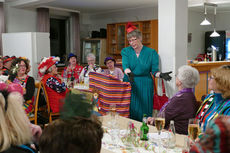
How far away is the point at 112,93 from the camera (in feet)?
10.7

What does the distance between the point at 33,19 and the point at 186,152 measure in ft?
25.3

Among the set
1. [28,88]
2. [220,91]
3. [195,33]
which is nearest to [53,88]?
[28,88]

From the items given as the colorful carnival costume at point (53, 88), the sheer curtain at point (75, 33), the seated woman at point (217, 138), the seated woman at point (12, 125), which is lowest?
the colorful carnival costume at point (53, 88)

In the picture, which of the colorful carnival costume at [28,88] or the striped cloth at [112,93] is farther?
the colorful carnival costume at [28,88]

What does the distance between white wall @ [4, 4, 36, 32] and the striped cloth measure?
530 centimetres

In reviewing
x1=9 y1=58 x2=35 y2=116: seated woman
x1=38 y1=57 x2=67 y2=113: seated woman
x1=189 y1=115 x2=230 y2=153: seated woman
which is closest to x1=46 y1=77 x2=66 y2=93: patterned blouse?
x1=38 y1=57 x2=67 y2=113: seated woman

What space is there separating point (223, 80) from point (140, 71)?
5.46ft

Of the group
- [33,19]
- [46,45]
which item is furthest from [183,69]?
[33,19]

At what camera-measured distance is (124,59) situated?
354cm

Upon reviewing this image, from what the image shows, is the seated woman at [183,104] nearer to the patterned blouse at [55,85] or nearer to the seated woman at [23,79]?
the patterned blouse at [55,85]

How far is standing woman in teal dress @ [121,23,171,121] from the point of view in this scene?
3.44 meters

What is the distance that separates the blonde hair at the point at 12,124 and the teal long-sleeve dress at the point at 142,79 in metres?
2.43

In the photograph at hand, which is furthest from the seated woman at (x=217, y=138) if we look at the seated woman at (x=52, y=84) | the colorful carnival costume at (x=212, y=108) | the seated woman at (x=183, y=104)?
the seated woman at (x=52, y=84)

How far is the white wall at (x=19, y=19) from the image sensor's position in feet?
24.5
